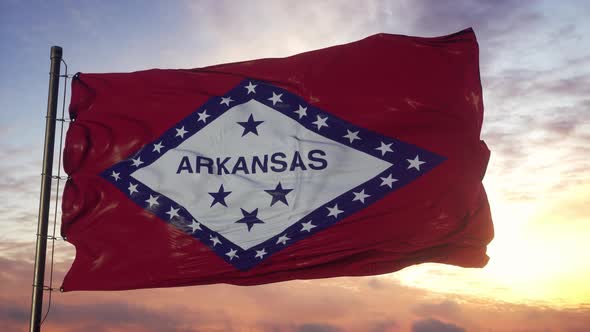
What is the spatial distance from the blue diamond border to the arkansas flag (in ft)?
0.07

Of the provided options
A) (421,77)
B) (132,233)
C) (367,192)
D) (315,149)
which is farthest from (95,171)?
(421,77)

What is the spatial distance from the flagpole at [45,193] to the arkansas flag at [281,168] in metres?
0.74

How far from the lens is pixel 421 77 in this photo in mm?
12016

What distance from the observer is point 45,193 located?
11.2 meters

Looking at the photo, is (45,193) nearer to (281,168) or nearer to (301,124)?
(281,168)

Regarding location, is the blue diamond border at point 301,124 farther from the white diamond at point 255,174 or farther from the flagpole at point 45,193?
the flagpole at point 45,193

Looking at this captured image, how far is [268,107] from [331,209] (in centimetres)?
217

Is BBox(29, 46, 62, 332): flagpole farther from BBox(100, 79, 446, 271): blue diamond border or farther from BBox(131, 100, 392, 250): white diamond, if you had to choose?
BBox(131, 100, 392, 250): white diamond

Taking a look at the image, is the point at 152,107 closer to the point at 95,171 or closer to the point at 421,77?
the point at 95,171

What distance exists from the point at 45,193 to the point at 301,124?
436 centimetres

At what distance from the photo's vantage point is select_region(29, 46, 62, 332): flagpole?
10640 mm

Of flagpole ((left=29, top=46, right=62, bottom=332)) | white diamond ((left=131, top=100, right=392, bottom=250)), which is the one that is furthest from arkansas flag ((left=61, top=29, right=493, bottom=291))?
flagpole ((left=29, top=46, right=62, bottom=332))

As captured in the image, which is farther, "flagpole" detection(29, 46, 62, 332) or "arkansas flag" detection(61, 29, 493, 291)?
"arkansas flag" detection(61, 29, 493, 291)

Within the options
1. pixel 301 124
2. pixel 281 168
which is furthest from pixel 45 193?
pixel 301 124
